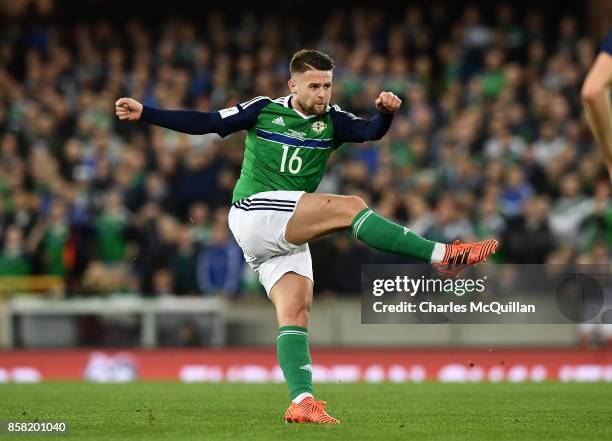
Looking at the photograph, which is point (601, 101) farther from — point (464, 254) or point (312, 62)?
point (312, 62)

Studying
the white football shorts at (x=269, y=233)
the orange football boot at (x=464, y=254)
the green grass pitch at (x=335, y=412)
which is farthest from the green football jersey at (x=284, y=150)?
the green grass pitch at (x=335, y=412)

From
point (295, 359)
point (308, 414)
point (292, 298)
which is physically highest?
point (292, 298)

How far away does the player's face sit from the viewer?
7.63m

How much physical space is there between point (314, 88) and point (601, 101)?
7.64ft

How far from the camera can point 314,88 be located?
765 centimetres

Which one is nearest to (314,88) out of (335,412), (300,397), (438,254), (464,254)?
(438,254)

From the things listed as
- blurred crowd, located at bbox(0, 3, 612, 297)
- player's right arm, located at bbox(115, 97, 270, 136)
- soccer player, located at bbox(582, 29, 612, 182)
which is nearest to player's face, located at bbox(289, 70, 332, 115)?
player's right arm, located at bbox(115, 97, 270, 136)

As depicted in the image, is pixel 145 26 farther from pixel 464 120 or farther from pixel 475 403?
pixel 475 403

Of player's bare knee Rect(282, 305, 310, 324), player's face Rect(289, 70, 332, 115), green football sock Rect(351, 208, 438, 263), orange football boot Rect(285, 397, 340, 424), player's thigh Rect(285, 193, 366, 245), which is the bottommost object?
orange football boot Rect(285, 397, 340, 424)

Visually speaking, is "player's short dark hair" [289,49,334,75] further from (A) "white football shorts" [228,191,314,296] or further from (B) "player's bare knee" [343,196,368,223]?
(B) "player's bare knee" [343,196,368,223]

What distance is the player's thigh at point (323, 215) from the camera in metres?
7.41

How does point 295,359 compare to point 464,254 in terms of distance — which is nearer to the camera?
point 464,254

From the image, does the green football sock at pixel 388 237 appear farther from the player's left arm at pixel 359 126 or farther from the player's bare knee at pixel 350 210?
the player's left arm at pixel 359 126

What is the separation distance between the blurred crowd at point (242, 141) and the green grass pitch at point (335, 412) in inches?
146
